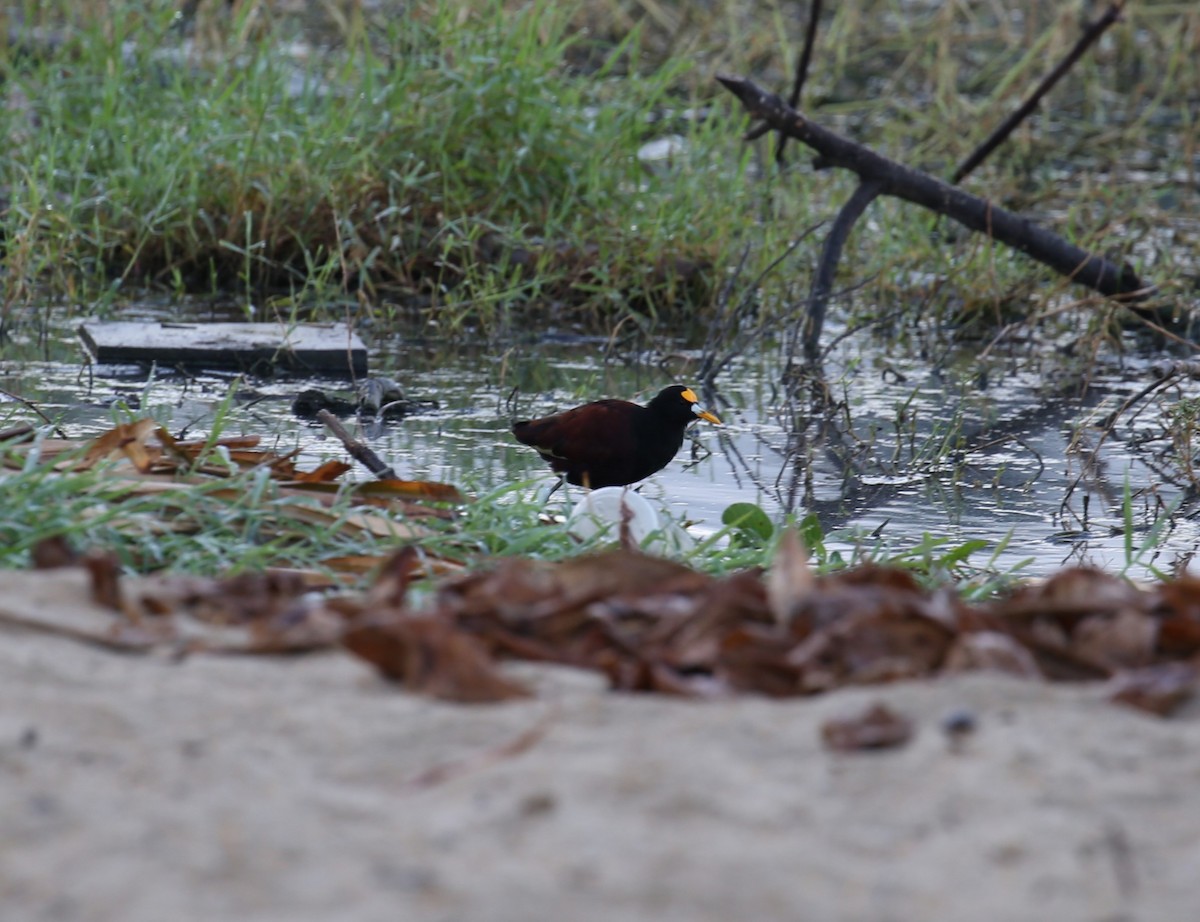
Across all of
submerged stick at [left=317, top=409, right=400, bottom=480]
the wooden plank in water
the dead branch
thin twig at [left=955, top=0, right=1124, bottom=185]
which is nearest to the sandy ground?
submerged stick at [left=317, top=409, right=400, bottom=480]

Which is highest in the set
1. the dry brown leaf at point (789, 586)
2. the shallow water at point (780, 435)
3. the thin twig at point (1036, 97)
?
the thin twig at point (1036, 97)

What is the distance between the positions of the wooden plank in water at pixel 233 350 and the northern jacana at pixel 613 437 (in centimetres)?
166

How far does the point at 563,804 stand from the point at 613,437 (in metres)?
2.54

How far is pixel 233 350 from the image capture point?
20.4 ft

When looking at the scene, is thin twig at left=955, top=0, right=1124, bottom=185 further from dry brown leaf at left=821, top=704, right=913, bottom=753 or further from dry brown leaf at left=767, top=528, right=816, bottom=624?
dry brown leaf at left=821, top=704, right=913, bottom=753

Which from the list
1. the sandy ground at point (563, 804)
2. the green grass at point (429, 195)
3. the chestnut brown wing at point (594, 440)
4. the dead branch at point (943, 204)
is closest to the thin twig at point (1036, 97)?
the green grass at point (429, 195)

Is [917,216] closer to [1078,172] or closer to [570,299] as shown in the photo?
[570,299]

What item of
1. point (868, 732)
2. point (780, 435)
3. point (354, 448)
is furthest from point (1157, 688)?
point (780, 435)

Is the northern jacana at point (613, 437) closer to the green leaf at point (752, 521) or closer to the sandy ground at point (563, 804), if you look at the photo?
the green leaf at point (752, 521)

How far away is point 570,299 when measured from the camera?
24.1 ft

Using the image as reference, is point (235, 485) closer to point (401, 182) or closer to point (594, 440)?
point (594, 440)

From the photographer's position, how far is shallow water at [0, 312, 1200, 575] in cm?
464

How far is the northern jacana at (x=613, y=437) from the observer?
14.6 ft

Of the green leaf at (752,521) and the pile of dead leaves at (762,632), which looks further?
the green leaf at (752,521)
